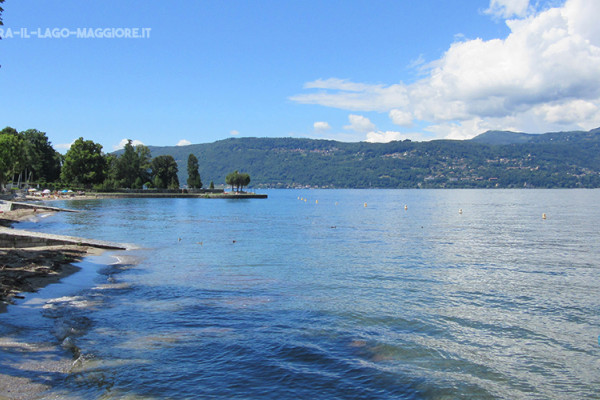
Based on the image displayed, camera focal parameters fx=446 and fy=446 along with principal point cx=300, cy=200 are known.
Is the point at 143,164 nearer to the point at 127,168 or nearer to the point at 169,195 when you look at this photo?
the point at 127,168

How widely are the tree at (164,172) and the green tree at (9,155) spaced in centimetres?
4529

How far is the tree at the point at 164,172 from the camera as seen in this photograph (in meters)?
151

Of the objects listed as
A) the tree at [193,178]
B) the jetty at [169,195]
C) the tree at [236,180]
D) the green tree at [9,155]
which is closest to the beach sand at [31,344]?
the green tree at [9,155]

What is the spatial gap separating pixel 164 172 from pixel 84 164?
26256 millimetres

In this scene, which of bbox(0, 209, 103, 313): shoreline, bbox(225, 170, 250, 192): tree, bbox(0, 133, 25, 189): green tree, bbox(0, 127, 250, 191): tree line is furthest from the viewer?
bbox(225, 170, 250, 192): tree

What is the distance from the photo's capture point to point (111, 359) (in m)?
10.2

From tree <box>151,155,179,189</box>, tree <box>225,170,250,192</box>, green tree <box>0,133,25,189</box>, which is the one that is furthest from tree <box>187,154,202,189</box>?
green tree <box>0,133,25,189</box>

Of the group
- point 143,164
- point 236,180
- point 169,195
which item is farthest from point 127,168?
point 236,180

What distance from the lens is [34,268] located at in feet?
62.8

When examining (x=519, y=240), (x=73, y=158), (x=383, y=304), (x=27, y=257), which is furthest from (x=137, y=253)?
(x=73, y=158)

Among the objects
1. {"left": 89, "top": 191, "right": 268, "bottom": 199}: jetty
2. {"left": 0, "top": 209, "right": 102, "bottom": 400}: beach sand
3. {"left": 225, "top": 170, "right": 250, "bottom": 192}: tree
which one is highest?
{"left": 225, "top": 170, "right": 250, "bottom": 192}: tree

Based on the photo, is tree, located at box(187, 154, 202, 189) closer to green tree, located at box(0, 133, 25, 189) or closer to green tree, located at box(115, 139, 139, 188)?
green tree, located at box(115, 139, 139, 188)

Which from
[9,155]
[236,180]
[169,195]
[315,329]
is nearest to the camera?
[315,329]

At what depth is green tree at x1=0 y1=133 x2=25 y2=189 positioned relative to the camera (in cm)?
8402
